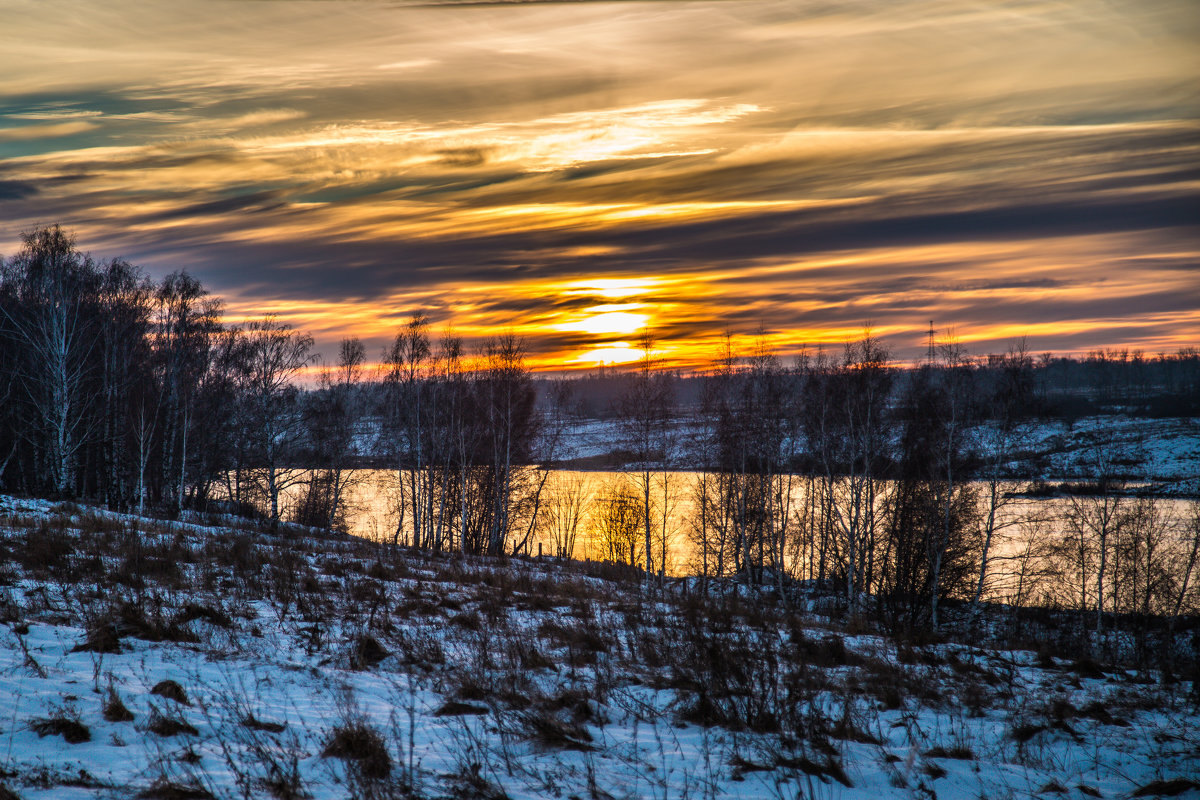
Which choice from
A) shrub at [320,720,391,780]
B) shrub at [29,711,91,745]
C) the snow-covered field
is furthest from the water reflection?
shrub at [29,711,91,745]

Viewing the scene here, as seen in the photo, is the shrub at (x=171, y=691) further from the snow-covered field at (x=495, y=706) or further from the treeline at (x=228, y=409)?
the treeline at (x=228, y=409)

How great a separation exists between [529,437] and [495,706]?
32430 mm

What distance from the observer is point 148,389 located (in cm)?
3778

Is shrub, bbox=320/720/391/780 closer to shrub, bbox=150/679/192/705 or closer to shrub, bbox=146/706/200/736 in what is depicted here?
shrub, bbox=146/706/200/736

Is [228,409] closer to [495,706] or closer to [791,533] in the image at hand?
[791,533]

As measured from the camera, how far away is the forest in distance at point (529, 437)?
3136 cm

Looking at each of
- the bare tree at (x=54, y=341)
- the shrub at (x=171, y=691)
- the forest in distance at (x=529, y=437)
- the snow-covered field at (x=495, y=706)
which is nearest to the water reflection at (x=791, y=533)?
the forest in distance at (x=529, y=437)

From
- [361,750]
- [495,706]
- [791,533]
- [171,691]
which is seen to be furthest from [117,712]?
[791,533]

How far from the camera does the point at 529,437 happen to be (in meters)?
38.6

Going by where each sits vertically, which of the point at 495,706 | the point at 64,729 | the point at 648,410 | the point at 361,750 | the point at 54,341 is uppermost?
the point at 54,341

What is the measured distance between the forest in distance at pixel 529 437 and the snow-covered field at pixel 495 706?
69.7 feet

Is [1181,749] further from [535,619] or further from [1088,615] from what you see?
[1088,615]

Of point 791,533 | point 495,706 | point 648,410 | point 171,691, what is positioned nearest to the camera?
point 171,691

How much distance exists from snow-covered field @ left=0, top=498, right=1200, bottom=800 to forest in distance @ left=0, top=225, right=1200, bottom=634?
21255 mm
